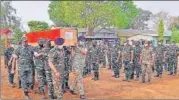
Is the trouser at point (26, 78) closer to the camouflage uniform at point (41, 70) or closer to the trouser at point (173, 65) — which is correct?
the camouflage uniform at point (41, 70)

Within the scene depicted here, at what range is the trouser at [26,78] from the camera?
33.0 feet

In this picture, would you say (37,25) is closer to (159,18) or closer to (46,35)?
(46,35)

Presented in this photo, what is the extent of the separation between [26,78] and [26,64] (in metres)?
0.38

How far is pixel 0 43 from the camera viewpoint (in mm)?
24562

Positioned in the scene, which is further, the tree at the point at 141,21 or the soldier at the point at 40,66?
the tree at the point at 141,21

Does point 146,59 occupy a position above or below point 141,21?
below

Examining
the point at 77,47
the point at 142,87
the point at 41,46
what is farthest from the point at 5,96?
the point at 142,87

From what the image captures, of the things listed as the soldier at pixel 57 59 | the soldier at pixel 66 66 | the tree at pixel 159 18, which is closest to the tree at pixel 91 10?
the soldier at pixel 57 59

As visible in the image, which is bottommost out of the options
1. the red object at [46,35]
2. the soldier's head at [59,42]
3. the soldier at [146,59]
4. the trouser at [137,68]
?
the trouser at [137,68]

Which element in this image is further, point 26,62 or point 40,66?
point 26,62

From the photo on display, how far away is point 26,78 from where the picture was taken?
1031 centimetres

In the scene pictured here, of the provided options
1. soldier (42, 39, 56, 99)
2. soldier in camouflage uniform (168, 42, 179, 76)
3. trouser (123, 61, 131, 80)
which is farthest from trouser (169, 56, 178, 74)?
soldier (42, 39, 56, 99)

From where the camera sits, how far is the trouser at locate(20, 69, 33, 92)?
33.0ft

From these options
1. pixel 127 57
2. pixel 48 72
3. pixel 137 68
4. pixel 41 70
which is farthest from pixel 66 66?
pixel 137 68
